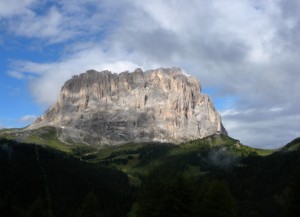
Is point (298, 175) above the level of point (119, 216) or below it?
above

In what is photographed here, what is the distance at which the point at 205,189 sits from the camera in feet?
161

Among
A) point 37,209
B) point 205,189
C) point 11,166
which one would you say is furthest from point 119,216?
point 205,189

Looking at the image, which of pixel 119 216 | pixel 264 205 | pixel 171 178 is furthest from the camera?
pixel 264 205

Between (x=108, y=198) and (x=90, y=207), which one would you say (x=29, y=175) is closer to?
(x=108, y=198)

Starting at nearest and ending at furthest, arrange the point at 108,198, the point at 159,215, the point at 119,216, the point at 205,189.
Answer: the point at 159,215, the point at 205,189, the point at 119,216, the point at 108,198

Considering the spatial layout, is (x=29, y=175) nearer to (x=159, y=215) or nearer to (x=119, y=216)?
(x=119, y=216)

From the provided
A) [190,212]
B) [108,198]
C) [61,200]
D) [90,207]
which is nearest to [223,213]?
[190,212]

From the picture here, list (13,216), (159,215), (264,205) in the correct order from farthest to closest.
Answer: (264,205), (13,216), (159,215)

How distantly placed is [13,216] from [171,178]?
31.1 m

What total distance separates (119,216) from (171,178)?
11903 cm

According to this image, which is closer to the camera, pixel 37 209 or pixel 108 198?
pixel 37 209

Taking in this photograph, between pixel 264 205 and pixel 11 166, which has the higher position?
pixel 11 166

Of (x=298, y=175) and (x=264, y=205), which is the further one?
(x=264, y=205)

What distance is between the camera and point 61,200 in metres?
169
